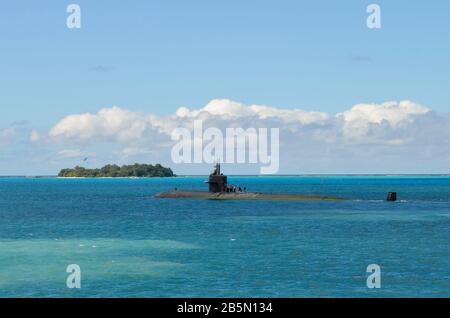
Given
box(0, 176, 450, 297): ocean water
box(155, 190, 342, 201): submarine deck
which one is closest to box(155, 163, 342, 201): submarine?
box(155, 190, 342, 201): submarine deck

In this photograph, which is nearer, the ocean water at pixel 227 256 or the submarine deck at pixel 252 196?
the ocean water at pixel 227 256

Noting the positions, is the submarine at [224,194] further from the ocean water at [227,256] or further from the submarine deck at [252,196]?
the ocean water at [227,256]

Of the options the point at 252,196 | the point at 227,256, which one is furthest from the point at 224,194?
the point at 227,256

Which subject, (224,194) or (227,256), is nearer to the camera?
(227,256)

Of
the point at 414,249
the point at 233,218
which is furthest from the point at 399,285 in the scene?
the point at 233,218

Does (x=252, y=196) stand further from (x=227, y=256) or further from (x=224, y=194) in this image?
(x=227, y=256)

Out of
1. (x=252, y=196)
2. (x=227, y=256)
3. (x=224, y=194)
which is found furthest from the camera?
(x=252, y=196)

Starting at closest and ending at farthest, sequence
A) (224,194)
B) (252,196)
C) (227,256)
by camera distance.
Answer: (227,256)
(224,194)
(252,196)

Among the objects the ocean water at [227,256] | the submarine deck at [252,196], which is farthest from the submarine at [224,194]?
the ocean water at [227,256]

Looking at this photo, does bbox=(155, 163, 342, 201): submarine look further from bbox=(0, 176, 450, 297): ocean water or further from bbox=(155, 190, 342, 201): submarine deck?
bbox=(0, 176, 450, 297): ocean water

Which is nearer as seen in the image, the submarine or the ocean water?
the ocean water

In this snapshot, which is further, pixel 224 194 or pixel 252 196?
pixel 252 196
